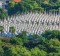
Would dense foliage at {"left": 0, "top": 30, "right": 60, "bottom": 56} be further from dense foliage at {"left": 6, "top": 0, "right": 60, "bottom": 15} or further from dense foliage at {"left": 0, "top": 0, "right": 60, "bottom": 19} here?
dense foliage at {"left": 6, "top": 0, "right": 60, "bottom": 15}

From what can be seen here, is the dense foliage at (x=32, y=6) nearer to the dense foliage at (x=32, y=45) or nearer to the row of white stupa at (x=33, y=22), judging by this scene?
the row of white stupa at (x=33, y=22)

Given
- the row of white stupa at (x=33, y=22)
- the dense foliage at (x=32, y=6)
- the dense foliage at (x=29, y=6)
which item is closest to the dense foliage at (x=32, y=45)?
the row of white stupa at (x=33, y=22)

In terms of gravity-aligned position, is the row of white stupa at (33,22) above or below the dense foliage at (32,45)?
below

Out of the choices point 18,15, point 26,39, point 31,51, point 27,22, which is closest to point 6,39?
point 26,39

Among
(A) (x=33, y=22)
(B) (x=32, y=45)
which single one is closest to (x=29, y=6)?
(A) (x=33, y=22)

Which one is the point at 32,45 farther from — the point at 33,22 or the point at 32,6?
the point at 32,6
